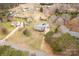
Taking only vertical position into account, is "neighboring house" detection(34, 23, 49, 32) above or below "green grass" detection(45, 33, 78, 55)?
above

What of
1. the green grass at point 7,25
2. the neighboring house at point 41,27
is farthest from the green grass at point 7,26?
the neighboring house at point 41,27

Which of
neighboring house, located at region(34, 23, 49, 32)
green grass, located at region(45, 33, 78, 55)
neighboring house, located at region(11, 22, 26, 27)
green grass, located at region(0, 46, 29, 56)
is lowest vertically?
green grass, located at region(0, 46, 29, 56)

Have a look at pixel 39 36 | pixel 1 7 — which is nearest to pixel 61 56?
pixel 39 36

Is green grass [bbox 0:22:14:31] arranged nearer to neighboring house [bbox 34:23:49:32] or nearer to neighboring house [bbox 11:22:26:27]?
neighboring house [bbox 11:22:26:27]

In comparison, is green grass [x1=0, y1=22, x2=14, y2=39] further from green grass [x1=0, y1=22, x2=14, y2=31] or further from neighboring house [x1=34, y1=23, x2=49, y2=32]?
neighboring house [x1=34, y1=23, x2=49, y2=32]

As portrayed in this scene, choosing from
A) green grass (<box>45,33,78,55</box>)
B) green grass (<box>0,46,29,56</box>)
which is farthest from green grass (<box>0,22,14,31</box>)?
green grass (<box>45,33,78,55</box>)

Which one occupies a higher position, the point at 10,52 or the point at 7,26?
the point at 7,26

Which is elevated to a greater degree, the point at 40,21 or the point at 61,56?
the point at 40,21

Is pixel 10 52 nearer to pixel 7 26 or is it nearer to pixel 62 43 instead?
pixel 7 26

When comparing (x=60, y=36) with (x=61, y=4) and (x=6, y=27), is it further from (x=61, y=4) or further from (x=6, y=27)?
(x=6, y=27)

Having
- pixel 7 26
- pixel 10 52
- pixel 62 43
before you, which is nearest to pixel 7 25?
pixel 7 26

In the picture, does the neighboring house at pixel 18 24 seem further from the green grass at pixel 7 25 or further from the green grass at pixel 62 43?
the green grass at pixel 62 43
